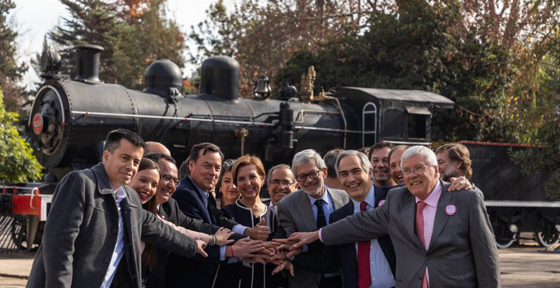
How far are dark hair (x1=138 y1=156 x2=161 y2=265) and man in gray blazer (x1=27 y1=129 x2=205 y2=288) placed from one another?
395mm

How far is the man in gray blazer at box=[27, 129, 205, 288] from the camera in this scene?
13.0 feet

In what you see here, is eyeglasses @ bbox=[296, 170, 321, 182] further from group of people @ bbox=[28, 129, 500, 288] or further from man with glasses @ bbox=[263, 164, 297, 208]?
man with glasses @ bbox=[263, 164, 297, 208]

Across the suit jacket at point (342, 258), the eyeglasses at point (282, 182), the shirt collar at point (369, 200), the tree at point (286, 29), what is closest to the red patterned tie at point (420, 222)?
the suit jacket at point (342, 258)

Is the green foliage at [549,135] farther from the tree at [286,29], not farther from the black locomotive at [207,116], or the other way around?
the tree at [286,29]

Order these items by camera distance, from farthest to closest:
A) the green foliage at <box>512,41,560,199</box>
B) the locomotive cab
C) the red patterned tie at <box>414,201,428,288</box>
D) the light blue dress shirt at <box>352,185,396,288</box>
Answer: the locomotive cab
the green foliage at <box>512,41,560,199</box>
the light blue dress shirt at <box>352,185,396,288</box>
the red patterned tie at <box>414,201,428,288</box>

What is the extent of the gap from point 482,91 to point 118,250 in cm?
1765

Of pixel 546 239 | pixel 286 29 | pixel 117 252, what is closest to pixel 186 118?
pixel 117 252

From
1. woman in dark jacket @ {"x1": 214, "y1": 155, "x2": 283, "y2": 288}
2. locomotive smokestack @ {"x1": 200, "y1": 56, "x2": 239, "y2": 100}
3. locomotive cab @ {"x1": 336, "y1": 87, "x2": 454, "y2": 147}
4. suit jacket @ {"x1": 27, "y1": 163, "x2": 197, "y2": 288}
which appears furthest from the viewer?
locomotive cab @ {"x1": 336, "y1": 87, "x2": 454, "y2": 147}

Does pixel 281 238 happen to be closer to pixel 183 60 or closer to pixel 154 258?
pixel 154 258

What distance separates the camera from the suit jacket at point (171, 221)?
16.7 feet

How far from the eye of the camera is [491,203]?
16375 mm

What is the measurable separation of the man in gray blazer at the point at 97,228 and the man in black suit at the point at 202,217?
2.87 feet

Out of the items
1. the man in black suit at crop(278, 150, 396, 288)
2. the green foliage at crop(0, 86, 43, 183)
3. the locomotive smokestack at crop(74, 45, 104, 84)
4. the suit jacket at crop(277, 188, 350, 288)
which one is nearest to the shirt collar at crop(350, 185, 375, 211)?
the man in black suit at crop(278, 150, 396, 288)

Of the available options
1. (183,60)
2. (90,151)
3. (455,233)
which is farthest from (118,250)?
(183,60)
